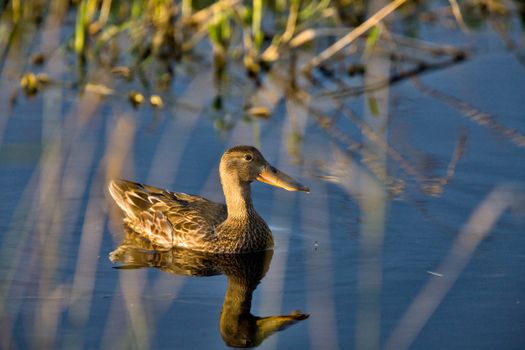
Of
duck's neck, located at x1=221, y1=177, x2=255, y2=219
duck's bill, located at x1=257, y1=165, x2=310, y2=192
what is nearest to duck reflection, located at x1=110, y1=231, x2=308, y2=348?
duck's neck, located at x1=221, y1=177, x2=255, y2=219

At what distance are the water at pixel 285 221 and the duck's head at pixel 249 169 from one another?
43cm

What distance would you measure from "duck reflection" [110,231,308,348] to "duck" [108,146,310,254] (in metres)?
0.08

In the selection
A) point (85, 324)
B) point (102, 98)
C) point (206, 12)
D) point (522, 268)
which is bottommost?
point (85, 324)

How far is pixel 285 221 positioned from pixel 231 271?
990 mm

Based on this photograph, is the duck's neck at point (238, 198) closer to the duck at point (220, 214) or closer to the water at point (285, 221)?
the duck at point (220, 214)

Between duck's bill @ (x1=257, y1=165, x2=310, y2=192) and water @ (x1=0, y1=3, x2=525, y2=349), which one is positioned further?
duck's bill @ (x1=257, y1=165, x2=310, y2=192)

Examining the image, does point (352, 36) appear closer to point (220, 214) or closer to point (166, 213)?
point (220, 214)

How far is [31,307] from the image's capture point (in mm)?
6820

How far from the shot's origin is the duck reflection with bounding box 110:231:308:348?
21.9ft

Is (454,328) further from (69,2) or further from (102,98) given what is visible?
(69,2)

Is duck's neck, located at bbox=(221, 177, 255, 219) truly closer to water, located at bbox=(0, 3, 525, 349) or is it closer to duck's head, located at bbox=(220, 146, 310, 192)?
duck's head, located at bbox=(220, 146, 310, 192)

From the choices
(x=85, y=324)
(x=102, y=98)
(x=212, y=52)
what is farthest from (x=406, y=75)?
(x=85, y=324)

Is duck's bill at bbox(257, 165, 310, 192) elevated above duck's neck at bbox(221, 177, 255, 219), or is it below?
above

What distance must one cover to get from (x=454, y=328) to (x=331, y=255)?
1.46 m
